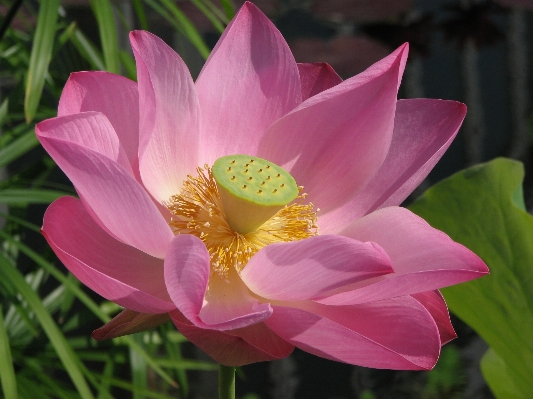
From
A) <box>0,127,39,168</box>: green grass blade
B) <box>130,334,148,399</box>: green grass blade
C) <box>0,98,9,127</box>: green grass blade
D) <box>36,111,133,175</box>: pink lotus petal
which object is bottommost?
<box>130,334,148,399</box>: green grass blade

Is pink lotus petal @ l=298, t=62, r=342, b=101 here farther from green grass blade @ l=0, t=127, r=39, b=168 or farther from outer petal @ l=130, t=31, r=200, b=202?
green grass blade @ l=0, t=127, r=39, b=168

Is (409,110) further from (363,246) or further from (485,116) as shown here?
(485,116)

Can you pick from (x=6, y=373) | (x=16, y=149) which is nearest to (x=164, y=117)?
(x=6, y=373)

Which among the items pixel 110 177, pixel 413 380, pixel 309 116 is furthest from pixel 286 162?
pixel 413 380

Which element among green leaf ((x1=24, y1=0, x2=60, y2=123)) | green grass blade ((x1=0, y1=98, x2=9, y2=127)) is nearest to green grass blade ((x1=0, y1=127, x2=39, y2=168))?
green grass blade ((x1=0, y1=98, x2=9, y2=127))

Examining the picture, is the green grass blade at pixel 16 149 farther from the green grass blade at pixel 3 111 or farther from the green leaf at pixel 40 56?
the green leaf at pixel 40 56

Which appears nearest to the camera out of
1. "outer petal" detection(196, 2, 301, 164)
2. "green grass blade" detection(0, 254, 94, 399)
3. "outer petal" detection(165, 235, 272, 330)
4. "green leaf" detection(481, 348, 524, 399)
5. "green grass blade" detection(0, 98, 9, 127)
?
"outer petal" detection(165, 235, 272, 330)

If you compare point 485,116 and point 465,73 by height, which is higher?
point 465,73
